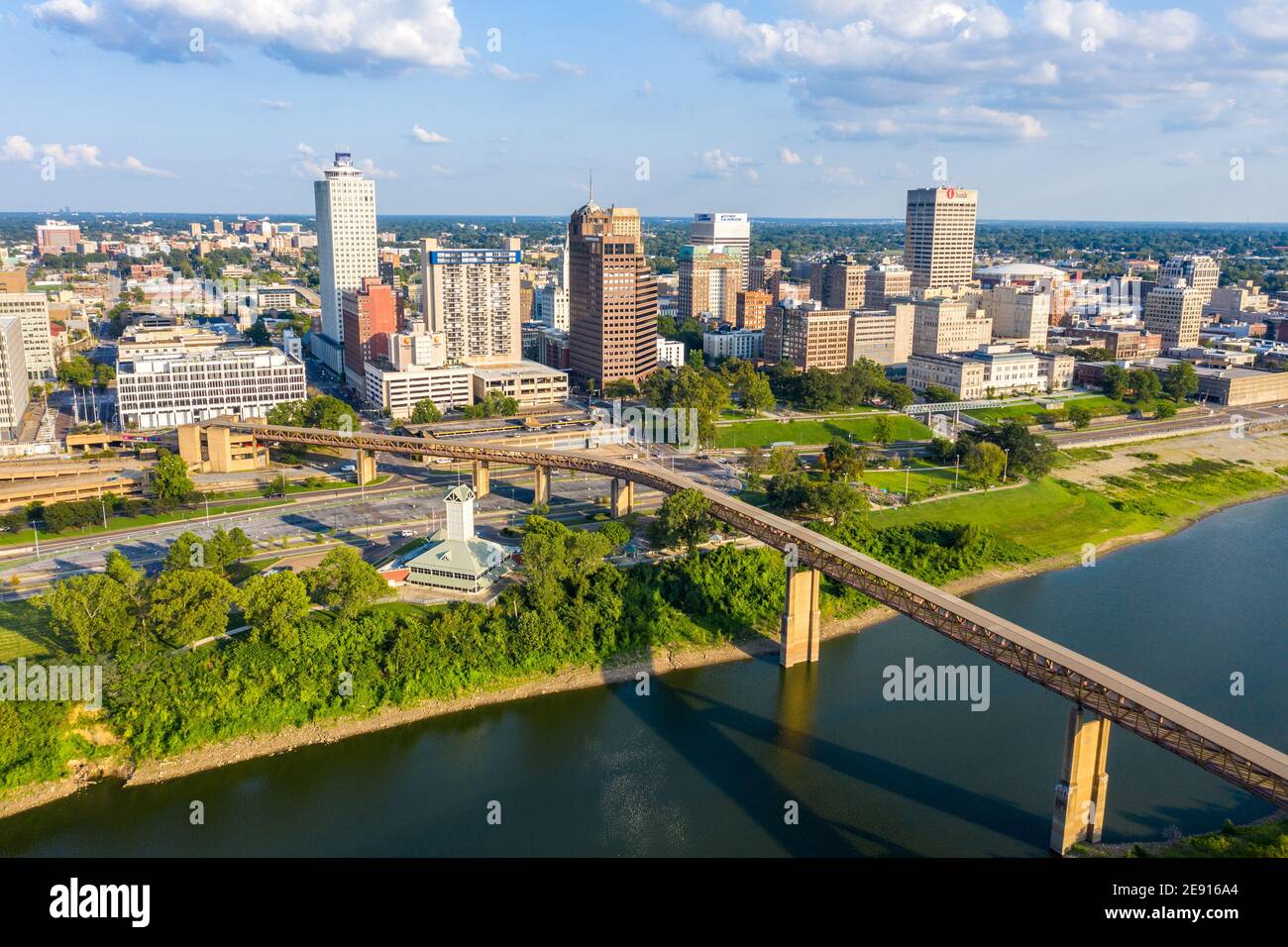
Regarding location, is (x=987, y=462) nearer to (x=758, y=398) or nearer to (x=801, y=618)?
(x=758, y=398)

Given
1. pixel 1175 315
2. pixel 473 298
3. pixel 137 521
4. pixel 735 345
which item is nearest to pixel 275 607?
pixel 137 521

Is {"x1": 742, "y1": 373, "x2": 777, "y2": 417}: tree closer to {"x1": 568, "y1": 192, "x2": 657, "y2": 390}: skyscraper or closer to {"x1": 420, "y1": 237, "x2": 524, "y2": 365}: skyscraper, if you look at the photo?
{"x1": 568, "y1": 192, "x2": 657, "y2": 390}: skyscraper

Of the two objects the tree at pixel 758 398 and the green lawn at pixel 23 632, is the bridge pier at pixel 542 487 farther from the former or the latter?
the tree at pixel 758 398

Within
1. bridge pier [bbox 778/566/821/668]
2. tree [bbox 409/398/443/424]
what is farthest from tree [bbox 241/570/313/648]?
tree [bbox 409/398/443/424]

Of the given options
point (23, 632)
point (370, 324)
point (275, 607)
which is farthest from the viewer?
point (370, 324)

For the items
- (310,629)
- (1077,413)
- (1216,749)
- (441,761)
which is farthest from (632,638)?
(1077,413)

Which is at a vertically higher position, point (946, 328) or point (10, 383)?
point (946, 328)

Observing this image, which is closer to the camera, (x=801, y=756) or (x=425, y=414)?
(x=801, y=756)

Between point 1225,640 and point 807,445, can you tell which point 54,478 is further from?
point 1225,640

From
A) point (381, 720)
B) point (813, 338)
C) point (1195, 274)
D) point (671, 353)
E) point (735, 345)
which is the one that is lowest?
point (381, 720)
